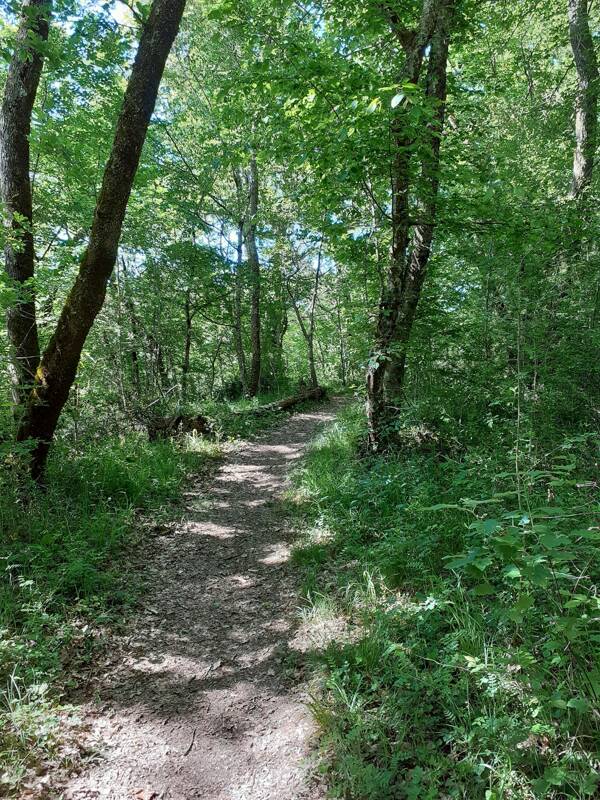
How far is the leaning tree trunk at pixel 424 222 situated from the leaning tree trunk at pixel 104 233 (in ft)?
11.2

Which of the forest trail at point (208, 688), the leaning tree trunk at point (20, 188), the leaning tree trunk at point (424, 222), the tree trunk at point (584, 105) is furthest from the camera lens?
the tree trunk at point (584, 105)

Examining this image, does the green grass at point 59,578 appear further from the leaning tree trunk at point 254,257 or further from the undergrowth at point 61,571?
the leaning tree trunk at point 254,257

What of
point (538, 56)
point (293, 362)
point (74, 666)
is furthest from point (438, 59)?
point (293, 362)

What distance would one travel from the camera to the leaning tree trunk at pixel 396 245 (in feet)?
18.3

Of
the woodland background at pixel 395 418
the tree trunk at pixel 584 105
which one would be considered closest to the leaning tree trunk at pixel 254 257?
the woodland background at pixel 395 418

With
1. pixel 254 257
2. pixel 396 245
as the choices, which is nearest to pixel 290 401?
pixel 254 257

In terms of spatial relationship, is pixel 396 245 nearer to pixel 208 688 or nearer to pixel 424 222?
pixel 424 222

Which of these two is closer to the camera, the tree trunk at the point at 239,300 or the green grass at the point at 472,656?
the green grass at the point at 472,656

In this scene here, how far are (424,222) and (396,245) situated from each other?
1.70 feet

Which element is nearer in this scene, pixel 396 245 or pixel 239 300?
pixel 396 245

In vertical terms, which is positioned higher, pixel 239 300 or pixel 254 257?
pixel 254 257

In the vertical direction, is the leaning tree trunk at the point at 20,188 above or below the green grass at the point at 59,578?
above

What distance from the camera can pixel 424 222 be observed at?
5.93m

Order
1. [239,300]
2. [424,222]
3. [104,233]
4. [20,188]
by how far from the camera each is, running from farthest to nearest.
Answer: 1. [239,300]
2. [20,188]
3. [424,222]
4. [104,233]
